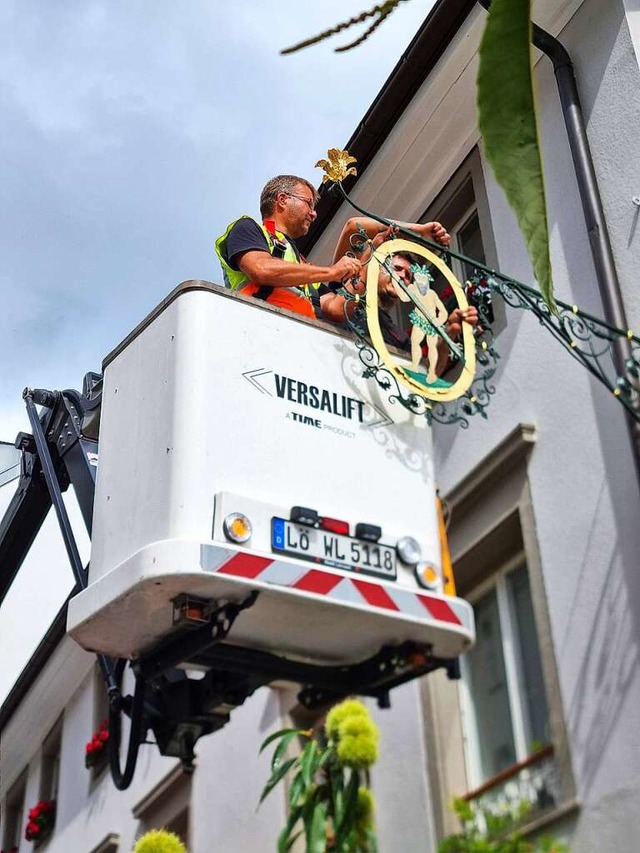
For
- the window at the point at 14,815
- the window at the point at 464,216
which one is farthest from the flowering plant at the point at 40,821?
the window at the point at 464,216

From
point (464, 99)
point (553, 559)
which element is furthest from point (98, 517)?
point (464, 99)

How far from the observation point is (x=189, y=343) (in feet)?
16.9

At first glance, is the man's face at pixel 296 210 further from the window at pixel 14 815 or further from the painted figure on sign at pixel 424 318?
the window at pixel 14 815

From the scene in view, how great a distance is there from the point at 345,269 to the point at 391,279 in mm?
259

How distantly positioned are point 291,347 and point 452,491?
2.18 metres

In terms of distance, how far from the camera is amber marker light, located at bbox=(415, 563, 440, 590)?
5.15m

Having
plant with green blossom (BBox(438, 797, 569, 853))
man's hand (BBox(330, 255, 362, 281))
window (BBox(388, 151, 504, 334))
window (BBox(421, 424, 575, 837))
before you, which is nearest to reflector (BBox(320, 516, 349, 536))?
man's hand (BBox(330, 255, 362, 281))

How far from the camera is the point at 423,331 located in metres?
5.96

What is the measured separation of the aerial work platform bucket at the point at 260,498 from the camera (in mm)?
4703

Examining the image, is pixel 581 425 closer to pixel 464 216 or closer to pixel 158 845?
pixel 464 216

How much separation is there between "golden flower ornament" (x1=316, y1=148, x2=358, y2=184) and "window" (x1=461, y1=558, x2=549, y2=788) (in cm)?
241

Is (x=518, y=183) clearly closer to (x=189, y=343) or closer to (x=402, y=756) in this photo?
(x=189, y=343)

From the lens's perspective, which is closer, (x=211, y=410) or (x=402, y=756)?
(x=211, y=410)

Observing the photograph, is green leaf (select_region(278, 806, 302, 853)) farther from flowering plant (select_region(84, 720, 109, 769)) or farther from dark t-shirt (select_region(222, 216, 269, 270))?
flowering plant (select_region(84, 720, 109, 769))
